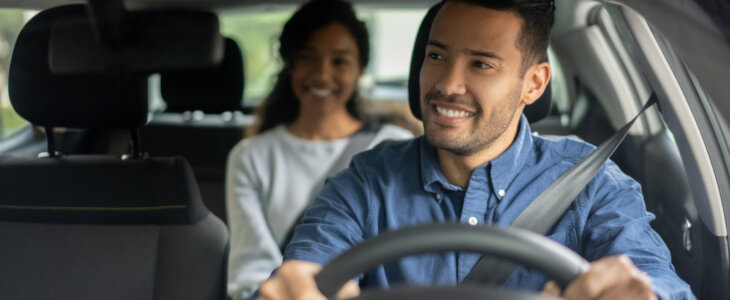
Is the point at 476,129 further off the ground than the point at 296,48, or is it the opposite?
the point at 476,129

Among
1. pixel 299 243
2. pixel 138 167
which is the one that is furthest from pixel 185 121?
pixel 299 243

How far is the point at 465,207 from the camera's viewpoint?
1.34 meters

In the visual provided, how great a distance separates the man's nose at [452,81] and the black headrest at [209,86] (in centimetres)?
62

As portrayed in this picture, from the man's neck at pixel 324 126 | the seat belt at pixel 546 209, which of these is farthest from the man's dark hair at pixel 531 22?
the man's neck at pixel 324 126

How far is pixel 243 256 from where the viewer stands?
1.98m

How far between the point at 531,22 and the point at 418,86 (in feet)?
0.81

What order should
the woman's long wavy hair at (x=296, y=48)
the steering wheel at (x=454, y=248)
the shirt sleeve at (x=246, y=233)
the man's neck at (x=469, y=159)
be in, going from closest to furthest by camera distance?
the steering wheel at (x=454, y=248), the man's neck at (x=469, y=159), the shirt sleeve at (x=246, y=233), the woman's long wavy hair at (x=296, y=48)

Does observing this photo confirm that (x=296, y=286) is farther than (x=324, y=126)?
No

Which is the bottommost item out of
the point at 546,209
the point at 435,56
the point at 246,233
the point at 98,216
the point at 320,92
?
the point at 246,233

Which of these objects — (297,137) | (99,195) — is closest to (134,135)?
(99,195)

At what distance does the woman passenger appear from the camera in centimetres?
198

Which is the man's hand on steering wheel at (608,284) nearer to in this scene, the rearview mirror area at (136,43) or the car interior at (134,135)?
the car interior at (134,135)

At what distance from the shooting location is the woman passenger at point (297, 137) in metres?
1.98

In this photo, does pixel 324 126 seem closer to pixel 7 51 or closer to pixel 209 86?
pixel 209 86
